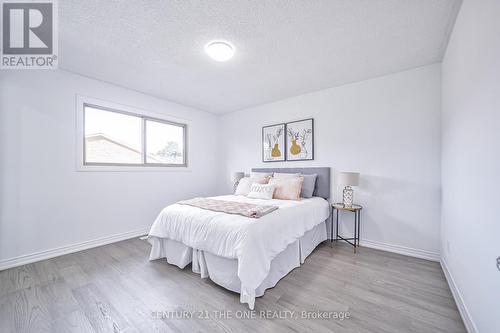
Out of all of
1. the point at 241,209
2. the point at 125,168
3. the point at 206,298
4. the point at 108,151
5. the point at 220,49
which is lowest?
the point at 206,298

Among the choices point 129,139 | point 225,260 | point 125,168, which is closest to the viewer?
point 225,260

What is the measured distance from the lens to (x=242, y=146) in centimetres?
445

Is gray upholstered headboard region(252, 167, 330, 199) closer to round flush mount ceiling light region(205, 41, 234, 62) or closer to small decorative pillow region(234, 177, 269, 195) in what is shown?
small decorative pillow region(234, 177, 269, 195)

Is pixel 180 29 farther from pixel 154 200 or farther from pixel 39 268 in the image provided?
pixel 39 268

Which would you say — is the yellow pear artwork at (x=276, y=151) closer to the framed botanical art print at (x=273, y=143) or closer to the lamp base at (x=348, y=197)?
the framed botanical art print at (x=273, y=143)

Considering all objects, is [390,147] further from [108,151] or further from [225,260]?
[108,151]

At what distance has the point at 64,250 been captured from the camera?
263cm

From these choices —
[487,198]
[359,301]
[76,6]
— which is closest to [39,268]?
[76,6]

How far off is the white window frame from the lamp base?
3.08 meters

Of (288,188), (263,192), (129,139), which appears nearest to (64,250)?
(129,139)

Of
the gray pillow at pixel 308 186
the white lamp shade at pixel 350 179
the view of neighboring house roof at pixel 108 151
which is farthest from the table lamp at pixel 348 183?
the view of neighboring house roof at pixel 108 151

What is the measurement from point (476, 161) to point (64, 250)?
4.39 meters

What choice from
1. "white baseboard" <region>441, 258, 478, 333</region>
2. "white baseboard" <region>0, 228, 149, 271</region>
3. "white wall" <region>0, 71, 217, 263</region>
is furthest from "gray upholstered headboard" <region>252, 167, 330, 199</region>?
"white baseboard" <region>0, 228, 149, 271</region>

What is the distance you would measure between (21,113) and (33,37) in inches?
37.2
